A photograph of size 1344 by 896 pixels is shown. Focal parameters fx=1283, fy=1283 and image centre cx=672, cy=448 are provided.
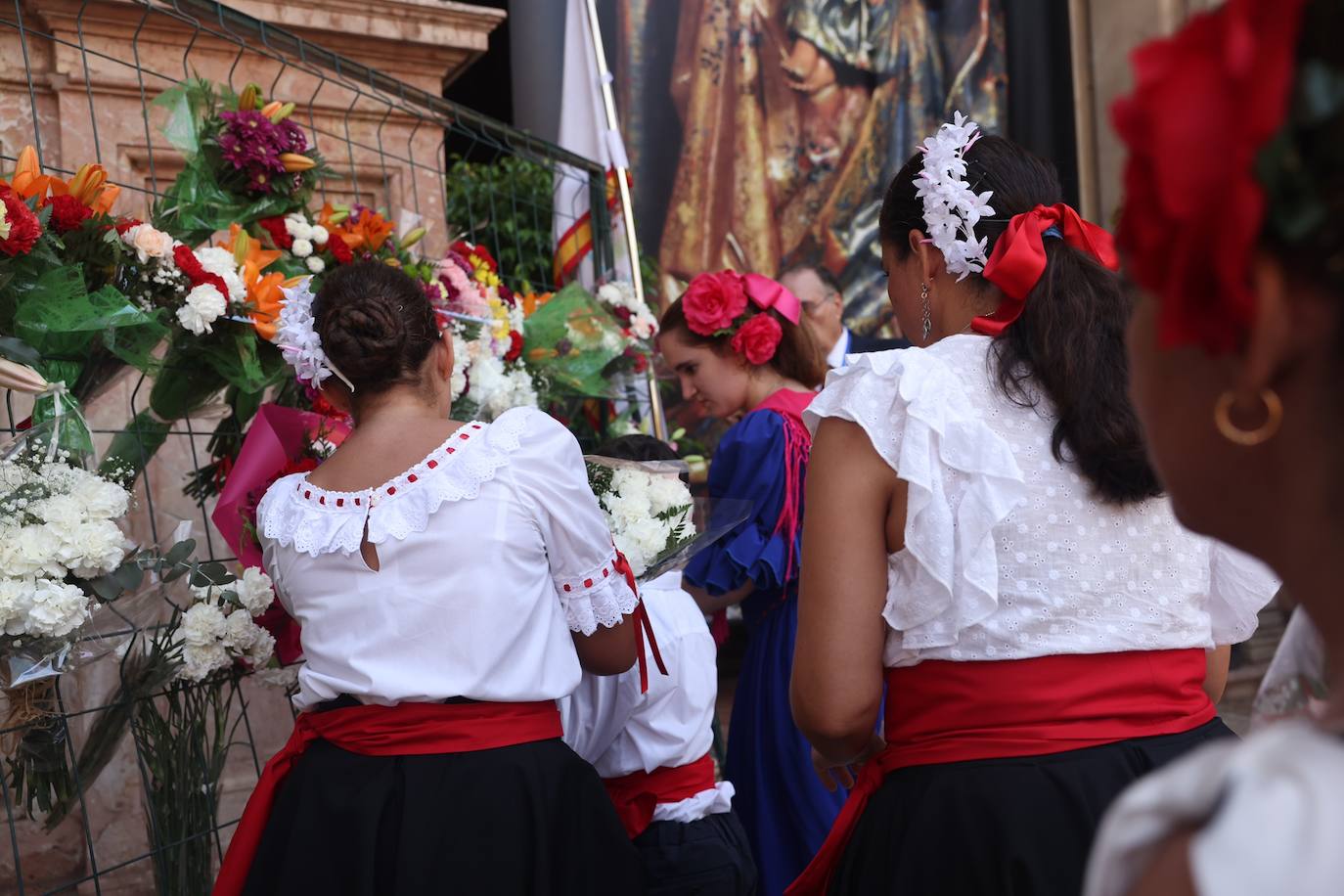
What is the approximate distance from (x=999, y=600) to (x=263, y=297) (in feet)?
4.98

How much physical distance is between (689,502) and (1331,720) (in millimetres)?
1814

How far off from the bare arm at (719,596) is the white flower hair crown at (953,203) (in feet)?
5.05

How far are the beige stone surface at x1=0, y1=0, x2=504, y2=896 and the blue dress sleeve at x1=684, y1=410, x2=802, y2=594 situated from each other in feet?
3.50

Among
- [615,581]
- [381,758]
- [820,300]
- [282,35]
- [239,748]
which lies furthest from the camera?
[820,300]

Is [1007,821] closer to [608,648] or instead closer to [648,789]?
[608,648]

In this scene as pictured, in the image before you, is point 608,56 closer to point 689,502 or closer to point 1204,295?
point 689,502

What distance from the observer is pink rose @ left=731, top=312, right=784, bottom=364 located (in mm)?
3402

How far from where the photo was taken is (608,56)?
663 cm

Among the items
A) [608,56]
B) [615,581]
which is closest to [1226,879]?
[615,581]

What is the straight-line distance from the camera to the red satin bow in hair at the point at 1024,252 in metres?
1.58

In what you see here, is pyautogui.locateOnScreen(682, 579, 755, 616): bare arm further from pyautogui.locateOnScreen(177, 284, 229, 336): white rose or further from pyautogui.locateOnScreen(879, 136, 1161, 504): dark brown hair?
pyautogui.locateOnScreen(879, 136, 1161, 504): dark brown hair

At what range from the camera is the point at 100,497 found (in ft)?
6.41

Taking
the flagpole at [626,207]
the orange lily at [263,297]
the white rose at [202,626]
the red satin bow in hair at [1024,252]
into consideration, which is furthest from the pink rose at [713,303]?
the red satin bow in hair at [1024,252]

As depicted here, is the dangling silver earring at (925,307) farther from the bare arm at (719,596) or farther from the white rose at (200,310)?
the bare arm at (719,596)
